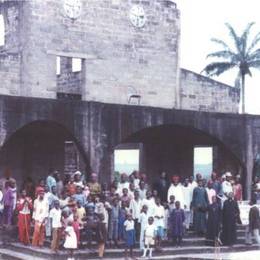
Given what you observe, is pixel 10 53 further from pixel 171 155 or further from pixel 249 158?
pixel 249 158

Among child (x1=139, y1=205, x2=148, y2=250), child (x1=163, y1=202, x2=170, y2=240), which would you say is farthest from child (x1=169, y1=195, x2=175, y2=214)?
child (x1=139, y1=205, x2=148, y2=250)

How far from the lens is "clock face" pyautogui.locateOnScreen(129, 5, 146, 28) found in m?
26.6

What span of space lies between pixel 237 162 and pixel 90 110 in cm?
569

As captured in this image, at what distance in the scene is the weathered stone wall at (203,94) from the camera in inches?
1089

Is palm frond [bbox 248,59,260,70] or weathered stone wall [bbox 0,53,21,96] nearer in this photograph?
weathered stone wall [bbox 0,53,21,96]

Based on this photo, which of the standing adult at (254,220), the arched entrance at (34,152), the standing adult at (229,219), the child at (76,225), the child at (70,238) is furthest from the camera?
the arched entrance at (34,152)

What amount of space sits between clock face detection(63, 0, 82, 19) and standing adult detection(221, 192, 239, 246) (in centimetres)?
1006

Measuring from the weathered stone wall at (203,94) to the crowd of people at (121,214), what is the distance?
918 cm

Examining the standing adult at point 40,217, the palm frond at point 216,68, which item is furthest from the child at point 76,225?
the palm frond at point 216,68

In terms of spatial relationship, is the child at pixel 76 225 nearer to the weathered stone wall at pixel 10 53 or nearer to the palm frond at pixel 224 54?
the weathered stone wall at pixel 10 53

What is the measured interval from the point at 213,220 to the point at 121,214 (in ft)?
7.96

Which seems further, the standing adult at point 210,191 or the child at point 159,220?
the standing adult at point 210,191

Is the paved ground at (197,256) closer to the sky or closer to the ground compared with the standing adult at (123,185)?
closer to the ground

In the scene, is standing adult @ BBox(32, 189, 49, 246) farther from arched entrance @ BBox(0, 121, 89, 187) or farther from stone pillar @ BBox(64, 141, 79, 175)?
stone pillar @ BBox(64, 141, 79, 175)
